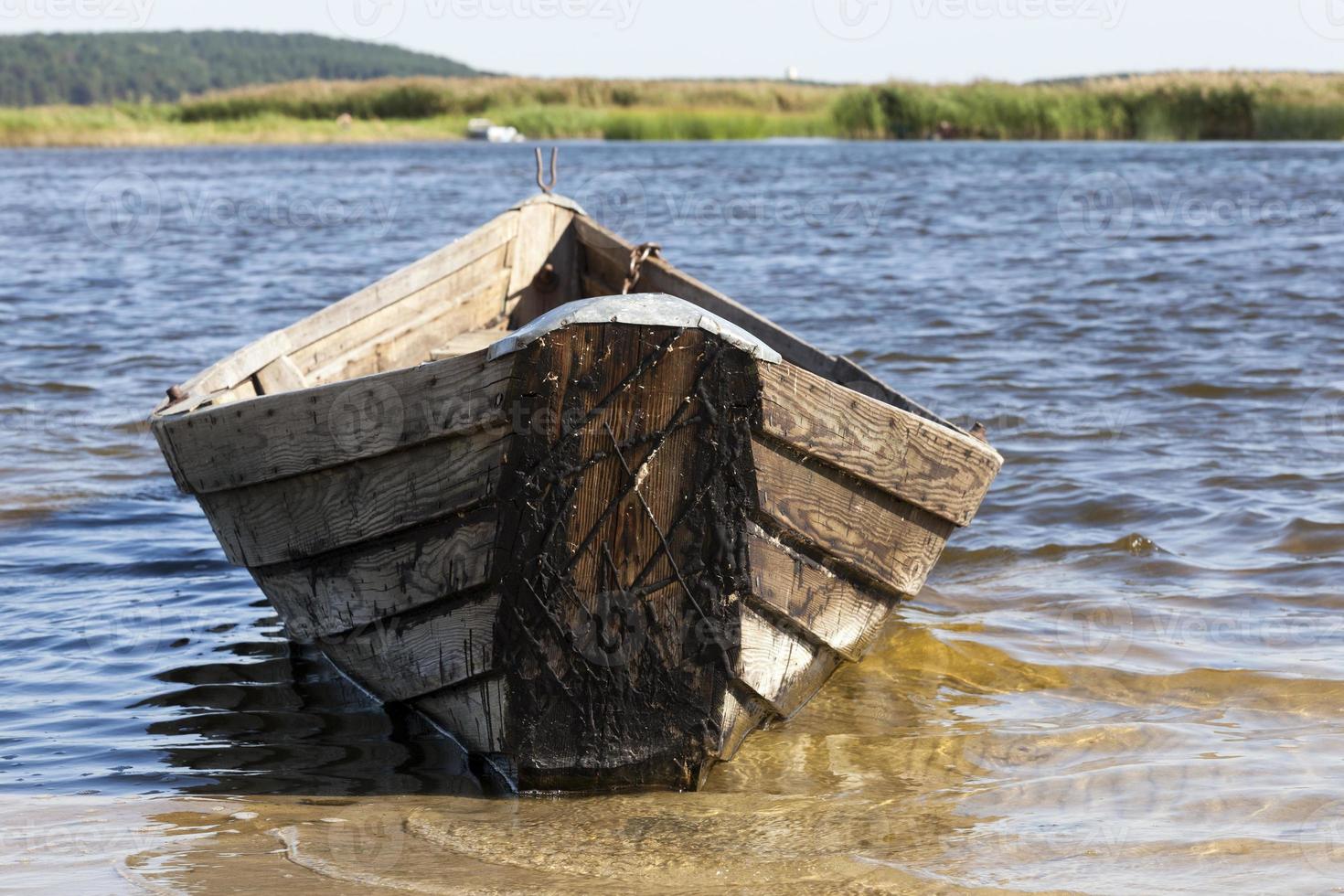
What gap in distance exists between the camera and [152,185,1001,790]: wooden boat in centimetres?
281

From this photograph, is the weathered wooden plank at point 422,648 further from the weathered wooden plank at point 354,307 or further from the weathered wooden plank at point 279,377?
the weathered wooden plank at point 279,377

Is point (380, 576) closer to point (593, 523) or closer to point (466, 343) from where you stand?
point (593, 523)

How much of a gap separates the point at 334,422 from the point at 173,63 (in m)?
140

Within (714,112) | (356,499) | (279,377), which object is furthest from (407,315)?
(714,112)

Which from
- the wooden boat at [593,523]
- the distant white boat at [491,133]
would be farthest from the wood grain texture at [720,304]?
the distant white boat at [491,133]

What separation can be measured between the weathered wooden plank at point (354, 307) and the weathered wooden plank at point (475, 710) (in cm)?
143

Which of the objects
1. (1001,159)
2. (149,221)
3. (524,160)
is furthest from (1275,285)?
(524,160)

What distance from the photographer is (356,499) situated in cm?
310

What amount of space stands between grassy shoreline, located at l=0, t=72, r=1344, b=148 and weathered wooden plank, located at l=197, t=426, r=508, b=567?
3562 centimetres

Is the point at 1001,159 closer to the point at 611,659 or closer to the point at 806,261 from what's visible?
the point at 806,261

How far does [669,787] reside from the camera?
312cm

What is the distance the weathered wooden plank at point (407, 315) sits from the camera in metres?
5.11

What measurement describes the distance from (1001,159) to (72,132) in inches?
1232

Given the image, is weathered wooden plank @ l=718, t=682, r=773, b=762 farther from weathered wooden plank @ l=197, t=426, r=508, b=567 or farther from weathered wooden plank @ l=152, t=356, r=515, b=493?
weathered wooden plank @ l=152, t=356, r=515, b=493
